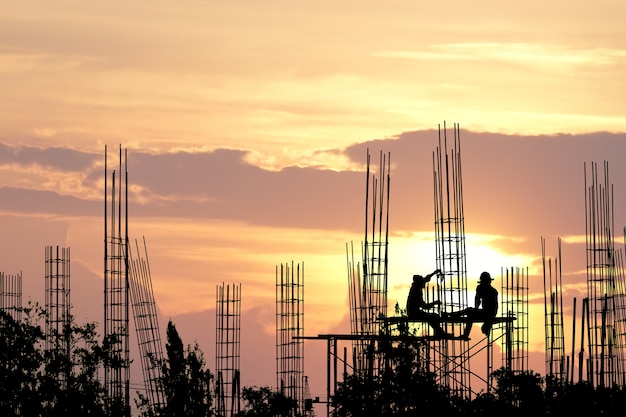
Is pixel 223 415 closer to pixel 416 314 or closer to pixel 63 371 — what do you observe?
pixel 63 371

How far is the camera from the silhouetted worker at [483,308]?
4106 cm

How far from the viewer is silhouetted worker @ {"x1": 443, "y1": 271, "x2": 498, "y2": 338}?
41062 millimetres

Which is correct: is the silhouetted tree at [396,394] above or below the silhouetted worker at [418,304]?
below

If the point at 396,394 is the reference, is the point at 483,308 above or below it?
above

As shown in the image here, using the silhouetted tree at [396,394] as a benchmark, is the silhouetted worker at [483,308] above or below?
above

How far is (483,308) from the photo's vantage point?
135 ft

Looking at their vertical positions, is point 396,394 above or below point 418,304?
below

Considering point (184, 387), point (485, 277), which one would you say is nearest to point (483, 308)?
point (485, 277)

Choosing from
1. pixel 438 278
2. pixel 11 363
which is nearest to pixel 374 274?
pixel 438 278

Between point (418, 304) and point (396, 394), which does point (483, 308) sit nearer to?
point (418, 304)

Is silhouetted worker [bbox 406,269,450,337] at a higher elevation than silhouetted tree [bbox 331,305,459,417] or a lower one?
higher

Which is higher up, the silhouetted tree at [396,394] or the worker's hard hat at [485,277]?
the worker's hard hat at [485,277]

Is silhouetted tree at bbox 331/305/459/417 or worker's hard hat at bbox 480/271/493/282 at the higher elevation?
worker's hard hat at bbox 480/271/493/282

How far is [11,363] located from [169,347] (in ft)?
48.4
